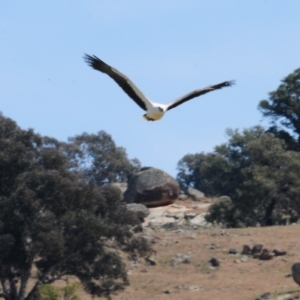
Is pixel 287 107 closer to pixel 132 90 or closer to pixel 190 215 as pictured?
pixel 190 215

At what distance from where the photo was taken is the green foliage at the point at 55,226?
3044 cm

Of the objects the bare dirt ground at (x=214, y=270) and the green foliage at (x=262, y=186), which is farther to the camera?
the green foliage at (x=262, y=186)

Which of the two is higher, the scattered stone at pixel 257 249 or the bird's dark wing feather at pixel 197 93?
the bird's dark wing feather at pixel 197 93

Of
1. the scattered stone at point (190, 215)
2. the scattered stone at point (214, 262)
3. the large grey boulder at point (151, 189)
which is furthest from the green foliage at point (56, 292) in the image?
the large grey boulder at point (151, 189)

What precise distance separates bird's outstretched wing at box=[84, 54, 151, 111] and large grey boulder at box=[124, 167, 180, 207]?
1350 inches

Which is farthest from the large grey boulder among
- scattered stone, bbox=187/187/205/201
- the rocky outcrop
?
scattered stone, bbox=187/187/205/201

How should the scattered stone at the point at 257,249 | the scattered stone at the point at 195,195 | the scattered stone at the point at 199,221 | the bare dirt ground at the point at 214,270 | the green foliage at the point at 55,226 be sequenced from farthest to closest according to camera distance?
the scattered stone at the point at 195,195
the scattered stone at the point at 199,221
the scattered stone at the point at 257,249
the bare dirt ground at the point at 214,270
the green foliage at the point at 55,226

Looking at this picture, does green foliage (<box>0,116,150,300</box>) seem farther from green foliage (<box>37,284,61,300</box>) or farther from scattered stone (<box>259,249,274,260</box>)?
scattered stone (<box>259,249,274,260</box>)

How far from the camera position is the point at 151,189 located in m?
51.2

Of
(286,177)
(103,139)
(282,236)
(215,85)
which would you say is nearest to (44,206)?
(282,236)

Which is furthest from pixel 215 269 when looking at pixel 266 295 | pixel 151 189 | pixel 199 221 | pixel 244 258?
pixel 151 189

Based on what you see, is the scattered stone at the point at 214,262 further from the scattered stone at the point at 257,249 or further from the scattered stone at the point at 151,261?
the scattered stone at the point at 151,261

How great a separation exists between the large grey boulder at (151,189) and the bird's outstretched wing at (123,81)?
34.3m

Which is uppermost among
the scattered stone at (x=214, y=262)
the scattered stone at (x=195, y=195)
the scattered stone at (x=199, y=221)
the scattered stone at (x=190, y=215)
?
the scattered stone at (x=195, y=195)
